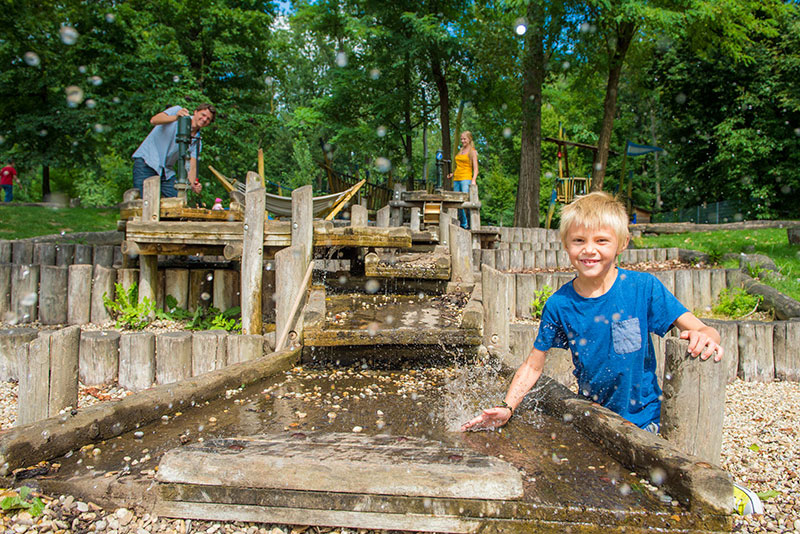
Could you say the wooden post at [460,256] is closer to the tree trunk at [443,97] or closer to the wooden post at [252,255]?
the wooden post at [252,255]

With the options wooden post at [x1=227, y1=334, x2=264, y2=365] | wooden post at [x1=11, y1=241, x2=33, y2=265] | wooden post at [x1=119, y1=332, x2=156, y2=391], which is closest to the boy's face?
wooden post at [x1=227, y1=334, x2=264, y2=365]

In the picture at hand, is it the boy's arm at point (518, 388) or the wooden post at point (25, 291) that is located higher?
the wooden post at point (25, 291)

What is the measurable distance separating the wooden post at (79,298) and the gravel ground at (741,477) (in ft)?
5.54

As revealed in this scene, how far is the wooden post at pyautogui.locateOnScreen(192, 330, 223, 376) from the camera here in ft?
17.2

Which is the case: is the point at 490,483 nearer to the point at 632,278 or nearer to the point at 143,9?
the point at 632,278

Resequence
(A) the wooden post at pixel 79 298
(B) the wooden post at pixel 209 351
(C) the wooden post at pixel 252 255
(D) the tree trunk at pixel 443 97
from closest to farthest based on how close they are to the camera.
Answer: (B) the wooden post at pixel 209 351 < (C) the wooden post at pixel 252 255 < (A) the wooden post at pixel 79 298 < (D) the tree trunk at pixel 443 97

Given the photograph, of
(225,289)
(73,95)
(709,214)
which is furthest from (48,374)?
(709,214)

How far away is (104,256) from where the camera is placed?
875 cm

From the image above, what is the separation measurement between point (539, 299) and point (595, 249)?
515 centimetres

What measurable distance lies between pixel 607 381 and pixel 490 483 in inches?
41.9

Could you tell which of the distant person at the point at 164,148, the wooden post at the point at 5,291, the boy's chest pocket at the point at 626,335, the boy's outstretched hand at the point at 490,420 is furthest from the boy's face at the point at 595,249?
the wooden post at the point at 5,291

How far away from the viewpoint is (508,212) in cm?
4056

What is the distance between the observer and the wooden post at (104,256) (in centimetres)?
873

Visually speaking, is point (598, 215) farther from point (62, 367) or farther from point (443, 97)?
point (443, 97)
